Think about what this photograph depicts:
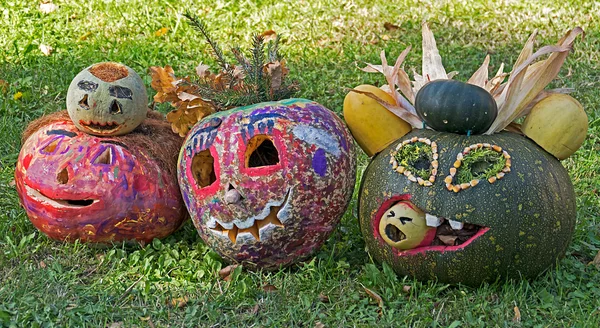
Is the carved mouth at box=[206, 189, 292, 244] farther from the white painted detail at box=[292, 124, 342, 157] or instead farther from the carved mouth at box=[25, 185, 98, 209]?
the carved mouth at box=[25, 185, 98, 209]

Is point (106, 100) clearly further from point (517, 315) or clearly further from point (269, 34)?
point (269, 34)

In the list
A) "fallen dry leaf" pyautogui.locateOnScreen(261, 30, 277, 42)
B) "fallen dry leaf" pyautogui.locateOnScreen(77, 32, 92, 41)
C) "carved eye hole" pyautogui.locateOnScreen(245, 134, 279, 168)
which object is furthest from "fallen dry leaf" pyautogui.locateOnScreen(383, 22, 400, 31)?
"carved eye hole" pyautogui.locateOnScreen(245, 134, 279, 168)

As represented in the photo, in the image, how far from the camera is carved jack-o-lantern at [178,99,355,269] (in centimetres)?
400

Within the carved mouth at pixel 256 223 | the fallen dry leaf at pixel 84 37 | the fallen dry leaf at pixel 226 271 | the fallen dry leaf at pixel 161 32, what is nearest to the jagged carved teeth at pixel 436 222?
the carved mouth at pixel 256 223

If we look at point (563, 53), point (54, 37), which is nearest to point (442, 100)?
point (563, 53)

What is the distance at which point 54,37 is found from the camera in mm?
8172

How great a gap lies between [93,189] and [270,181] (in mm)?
1076

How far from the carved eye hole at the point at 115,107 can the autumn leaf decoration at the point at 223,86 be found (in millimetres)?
229

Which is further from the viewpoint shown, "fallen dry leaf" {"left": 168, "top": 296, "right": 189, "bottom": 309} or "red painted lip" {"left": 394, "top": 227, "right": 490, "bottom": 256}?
"fallen dry leaf" {"left": 168, "top": 296, "right": 189, "bottom": 309}

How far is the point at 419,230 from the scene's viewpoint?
3.90 m

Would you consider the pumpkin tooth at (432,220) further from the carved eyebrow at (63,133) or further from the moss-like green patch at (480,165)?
the carved eyebrow at (63,133)

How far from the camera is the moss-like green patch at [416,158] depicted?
12.9 feet

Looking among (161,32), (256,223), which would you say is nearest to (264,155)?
(256,223)

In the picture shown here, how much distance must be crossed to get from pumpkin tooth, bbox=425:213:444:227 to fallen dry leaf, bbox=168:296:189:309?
1.34 meters
